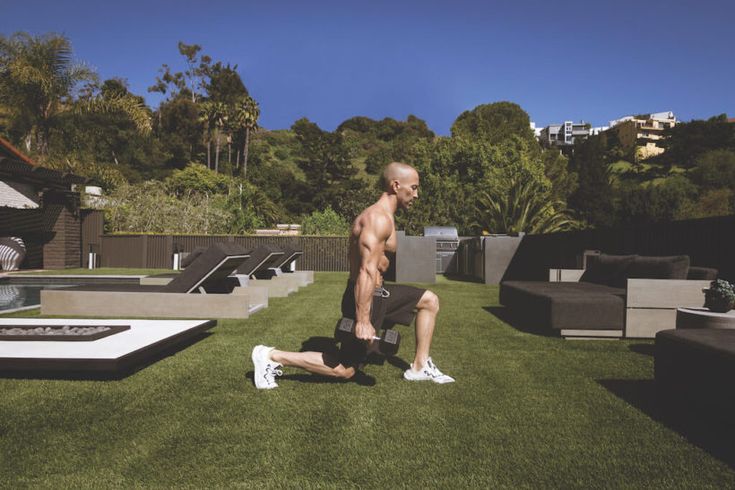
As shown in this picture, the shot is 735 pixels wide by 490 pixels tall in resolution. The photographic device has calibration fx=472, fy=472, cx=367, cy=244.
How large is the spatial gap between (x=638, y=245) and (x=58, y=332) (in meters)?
8.18

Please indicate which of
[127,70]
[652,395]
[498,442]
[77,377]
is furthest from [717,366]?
[127,70]

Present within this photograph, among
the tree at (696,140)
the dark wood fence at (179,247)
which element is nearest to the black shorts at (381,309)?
the dark wood fence at (179,247)

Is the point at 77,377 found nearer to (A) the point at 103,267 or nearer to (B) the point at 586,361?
(B) the point at 586,361

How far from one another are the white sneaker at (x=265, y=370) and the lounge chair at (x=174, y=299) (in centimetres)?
285

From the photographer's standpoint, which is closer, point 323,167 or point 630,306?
point 630,306

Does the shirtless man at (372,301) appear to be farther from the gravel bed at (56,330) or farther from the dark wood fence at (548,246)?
the dark wood fence at (548,246)

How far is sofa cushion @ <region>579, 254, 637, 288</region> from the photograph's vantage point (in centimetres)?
629

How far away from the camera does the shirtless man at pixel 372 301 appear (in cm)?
261

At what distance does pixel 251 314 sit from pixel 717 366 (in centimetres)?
532

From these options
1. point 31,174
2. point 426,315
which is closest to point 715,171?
point 31,174

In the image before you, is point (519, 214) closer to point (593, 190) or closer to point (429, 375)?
point (429, 375)

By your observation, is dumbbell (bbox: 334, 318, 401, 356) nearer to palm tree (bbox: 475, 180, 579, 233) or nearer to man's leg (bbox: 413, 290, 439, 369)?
man's leg (bbox: 413, 290, 439, 369)

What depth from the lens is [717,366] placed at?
2.50 meters

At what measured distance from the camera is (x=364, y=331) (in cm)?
260
